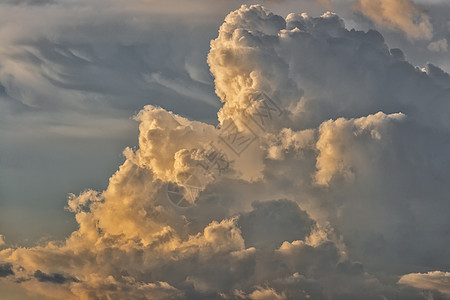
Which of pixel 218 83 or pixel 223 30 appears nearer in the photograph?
pixel 223 30

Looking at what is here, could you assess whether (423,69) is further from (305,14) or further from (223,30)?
(223,30)

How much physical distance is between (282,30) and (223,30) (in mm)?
16247

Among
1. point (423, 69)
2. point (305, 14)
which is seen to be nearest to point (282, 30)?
point (305, 14)

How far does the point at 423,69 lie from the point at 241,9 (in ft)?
201

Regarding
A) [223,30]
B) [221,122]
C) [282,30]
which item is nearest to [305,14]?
[282,30]

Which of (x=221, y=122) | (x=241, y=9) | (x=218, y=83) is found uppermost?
(x=241, y=9)

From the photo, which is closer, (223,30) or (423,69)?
(223,30)

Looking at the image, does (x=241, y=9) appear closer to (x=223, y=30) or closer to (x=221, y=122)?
(x=223, y=30)

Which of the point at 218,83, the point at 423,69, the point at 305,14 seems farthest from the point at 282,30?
the point at 423,69

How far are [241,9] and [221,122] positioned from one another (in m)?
32.7

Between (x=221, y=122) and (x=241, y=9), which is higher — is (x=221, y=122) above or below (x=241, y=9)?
below

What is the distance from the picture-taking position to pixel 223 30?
536 feet

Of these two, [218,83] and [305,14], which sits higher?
[305,14]

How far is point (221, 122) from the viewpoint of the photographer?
173 meters
